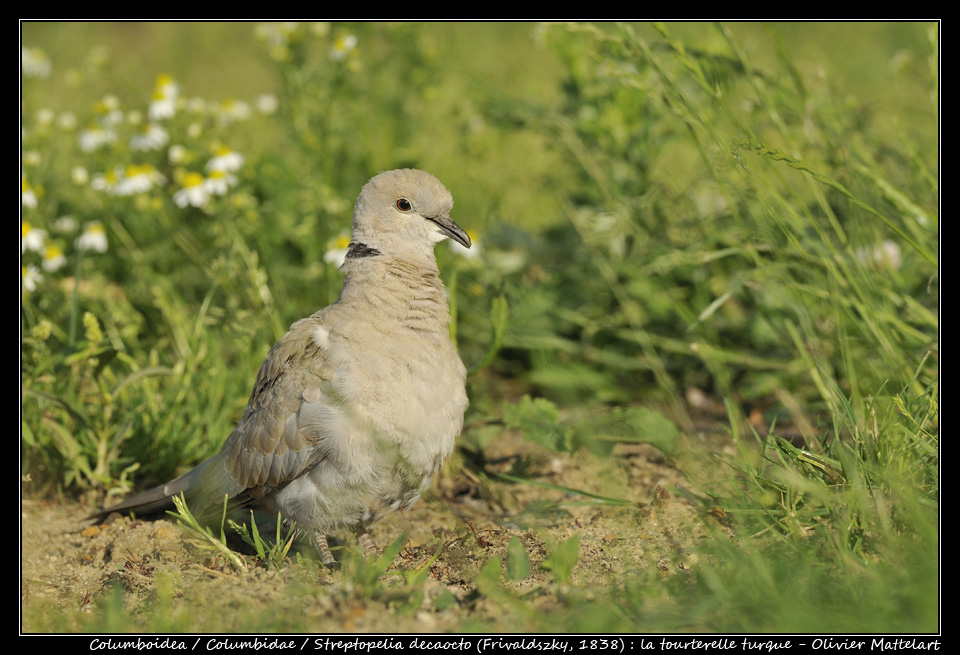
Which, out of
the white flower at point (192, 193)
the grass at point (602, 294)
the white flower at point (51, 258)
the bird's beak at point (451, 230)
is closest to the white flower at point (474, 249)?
the grass at point (602, 294)

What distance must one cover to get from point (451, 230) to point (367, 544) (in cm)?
125

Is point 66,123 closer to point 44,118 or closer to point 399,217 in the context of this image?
point 44,118

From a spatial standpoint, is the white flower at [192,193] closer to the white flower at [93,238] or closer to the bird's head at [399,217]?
the white flower at [93,238]

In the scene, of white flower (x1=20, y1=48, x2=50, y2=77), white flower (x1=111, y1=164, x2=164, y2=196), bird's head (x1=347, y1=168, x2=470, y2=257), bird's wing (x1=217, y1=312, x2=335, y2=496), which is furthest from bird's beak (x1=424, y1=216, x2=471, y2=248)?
white flower (x1=20, y1=48, x2=50, y2=77)

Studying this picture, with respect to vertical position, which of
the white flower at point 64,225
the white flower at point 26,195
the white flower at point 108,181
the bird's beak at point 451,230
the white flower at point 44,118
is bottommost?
the bird's beak at point 451,230

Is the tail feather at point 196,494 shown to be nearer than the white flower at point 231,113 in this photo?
Yes

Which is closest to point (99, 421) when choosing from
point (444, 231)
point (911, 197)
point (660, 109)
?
point (444, 231)

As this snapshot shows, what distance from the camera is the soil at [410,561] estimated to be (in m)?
2.56

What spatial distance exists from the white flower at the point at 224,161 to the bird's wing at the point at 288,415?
5.10 feet

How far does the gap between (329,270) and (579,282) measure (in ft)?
4.63

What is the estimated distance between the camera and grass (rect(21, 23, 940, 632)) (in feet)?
8.73

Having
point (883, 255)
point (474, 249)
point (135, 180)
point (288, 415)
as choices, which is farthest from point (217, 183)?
point (883, 255)

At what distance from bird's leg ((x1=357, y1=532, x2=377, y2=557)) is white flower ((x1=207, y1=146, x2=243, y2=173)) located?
6.93 ft

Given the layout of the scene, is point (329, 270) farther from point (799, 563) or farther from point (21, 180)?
point (799, 563)
